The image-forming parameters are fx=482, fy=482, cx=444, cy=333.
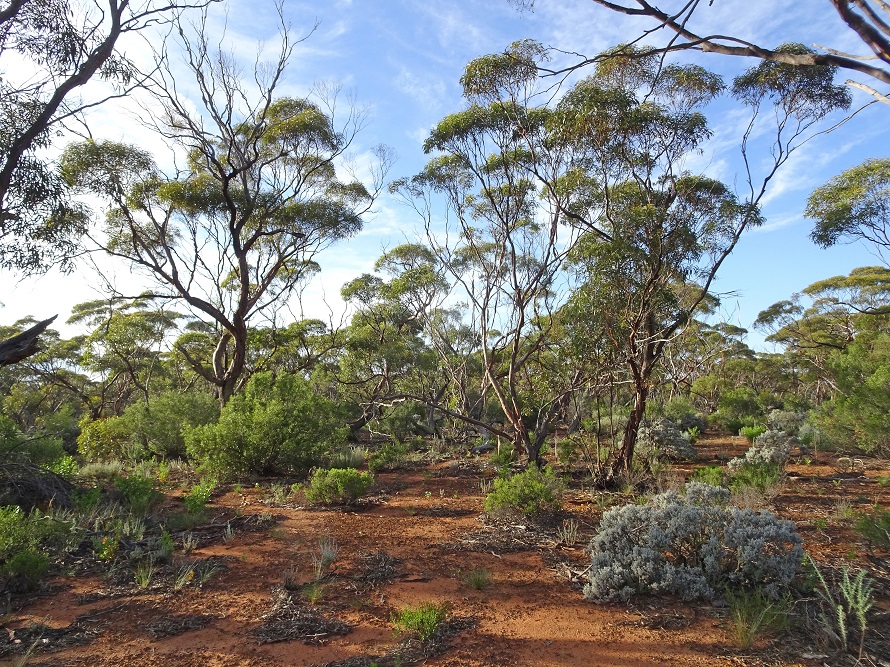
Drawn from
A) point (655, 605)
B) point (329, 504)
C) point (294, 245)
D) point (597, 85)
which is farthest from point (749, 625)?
point (294, 245)

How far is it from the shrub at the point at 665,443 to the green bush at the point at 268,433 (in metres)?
7.71

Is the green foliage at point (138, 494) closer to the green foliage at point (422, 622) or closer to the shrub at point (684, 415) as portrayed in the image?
the green foliage at point (422, 622)

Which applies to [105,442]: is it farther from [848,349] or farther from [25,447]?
[848,349]

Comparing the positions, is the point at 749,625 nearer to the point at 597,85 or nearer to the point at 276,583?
the point at 276,583

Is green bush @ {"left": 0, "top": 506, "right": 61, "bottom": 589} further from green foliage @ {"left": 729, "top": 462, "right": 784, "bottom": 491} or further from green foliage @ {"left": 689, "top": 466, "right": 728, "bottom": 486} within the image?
green foliage @ {"left": 729, "top": 462, "right": 784, "bottom": 491}

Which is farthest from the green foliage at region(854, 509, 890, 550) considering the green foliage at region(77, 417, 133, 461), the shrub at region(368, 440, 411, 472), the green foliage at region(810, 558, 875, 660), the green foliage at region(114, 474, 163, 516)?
the green foliage at region(77, 417, 133, 461)

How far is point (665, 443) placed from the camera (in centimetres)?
1251

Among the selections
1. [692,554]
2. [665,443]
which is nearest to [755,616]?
[692,554]

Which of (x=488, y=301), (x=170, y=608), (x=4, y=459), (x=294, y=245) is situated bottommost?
(x=170, y=608)

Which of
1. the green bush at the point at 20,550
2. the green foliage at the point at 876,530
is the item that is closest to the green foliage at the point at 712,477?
the green foliage at the point at 876,530

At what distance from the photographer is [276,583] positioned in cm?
488

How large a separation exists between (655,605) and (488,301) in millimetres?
10464

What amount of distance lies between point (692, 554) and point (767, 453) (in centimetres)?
604

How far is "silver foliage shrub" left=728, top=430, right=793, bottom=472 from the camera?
9.28 meters
